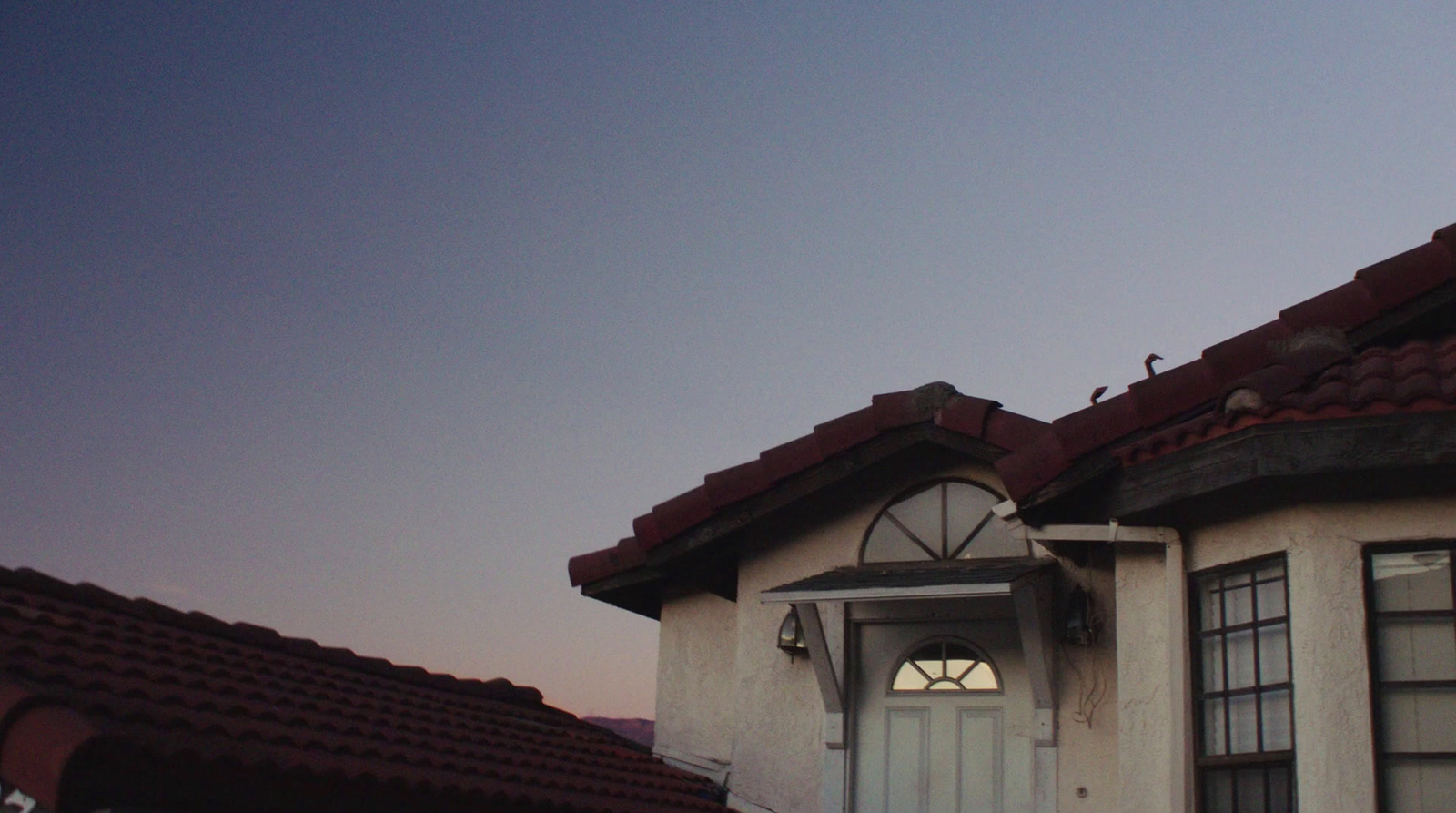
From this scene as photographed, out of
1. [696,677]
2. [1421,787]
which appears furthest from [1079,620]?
[696,677]

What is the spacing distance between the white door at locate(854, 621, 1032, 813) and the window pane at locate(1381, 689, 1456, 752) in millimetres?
2892

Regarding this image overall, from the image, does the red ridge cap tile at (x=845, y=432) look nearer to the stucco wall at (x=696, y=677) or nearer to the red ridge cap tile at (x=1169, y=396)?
the stucco wall at (x=696, y=677)

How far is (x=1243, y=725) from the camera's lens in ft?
24.7

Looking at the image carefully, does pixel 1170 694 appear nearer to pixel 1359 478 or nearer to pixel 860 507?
pixel 1359 478

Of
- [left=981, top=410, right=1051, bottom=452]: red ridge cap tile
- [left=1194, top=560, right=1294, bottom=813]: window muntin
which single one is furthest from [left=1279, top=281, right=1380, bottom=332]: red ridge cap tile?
[left=981, top=410, right=1051, bottom=452]: red ridge cap tile

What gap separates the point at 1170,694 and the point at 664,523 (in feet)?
13.9

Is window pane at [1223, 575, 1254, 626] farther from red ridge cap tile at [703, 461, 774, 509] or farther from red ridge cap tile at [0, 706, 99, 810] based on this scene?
red ridge cap tile at [0, 706, 99, 810]

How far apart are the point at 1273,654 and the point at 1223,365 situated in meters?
1.55

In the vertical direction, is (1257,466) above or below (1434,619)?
above

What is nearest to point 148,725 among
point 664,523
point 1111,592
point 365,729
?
point 365,729

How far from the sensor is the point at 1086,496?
8.34 meters

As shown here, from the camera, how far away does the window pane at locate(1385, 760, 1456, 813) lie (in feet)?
22.1

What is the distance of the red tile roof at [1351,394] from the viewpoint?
272 inches

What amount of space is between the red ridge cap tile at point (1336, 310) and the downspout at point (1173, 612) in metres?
1.31
